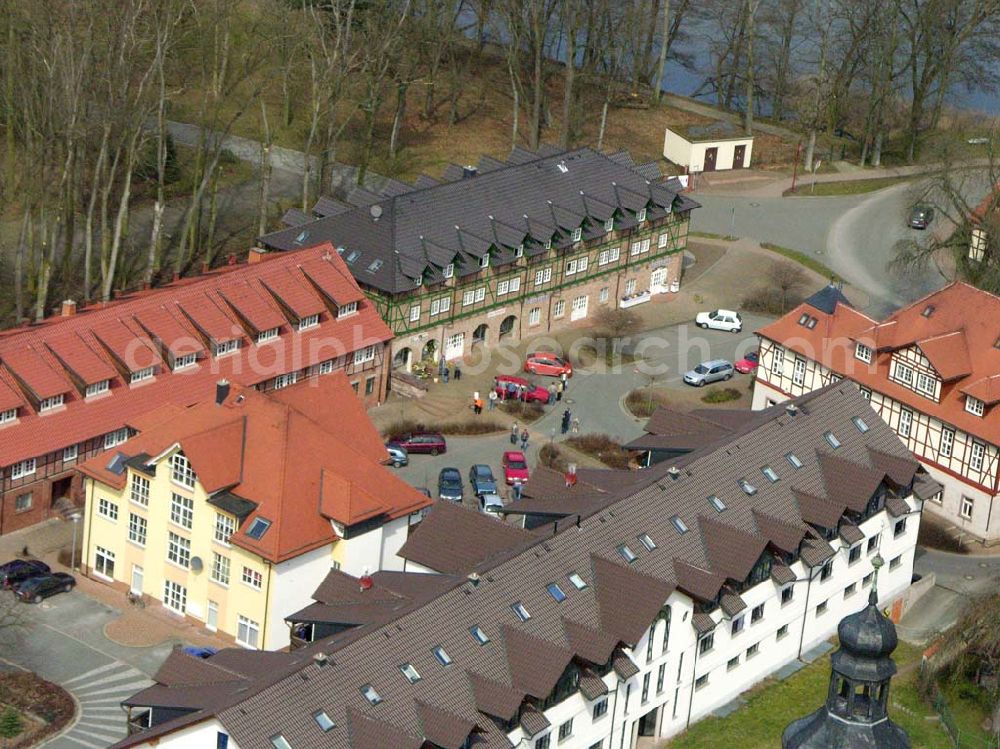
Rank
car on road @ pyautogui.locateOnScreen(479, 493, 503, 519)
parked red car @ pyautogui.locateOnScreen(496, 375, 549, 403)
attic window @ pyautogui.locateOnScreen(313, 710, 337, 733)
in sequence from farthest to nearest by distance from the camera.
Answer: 1. parked red car @ pyautogui.locateOnScreen(496, 375, 549, 403)
2. car on road @ pyautogui.locateOnScreen(479, 493, 503, 519)
3. attic window @ pyautogui.locateOnScreen(313, 710, 337, 733)

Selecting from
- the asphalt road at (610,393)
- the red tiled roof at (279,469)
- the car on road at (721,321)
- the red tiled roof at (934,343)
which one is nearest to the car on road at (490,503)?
the asphalt road at (610,393)

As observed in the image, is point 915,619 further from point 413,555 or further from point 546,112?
point 546,112

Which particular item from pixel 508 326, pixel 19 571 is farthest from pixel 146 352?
pixel 508 326

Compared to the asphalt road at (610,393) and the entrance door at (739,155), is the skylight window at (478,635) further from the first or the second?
the entrance door at (739,155)

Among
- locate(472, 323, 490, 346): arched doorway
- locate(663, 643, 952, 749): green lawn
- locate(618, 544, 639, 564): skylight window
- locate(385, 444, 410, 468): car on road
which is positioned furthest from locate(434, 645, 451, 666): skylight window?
locate(472, 323, 490, 346): arched doorway

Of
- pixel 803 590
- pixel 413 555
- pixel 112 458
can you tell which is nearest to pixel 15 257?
pixel 112 458

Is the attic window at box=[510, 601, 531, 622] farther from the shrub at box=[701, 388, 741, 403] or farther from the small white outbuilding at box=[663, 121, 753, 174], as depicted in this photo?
the small white outbuilding at box=[663, 121, 753, 174]
